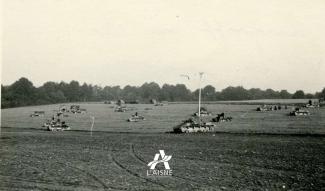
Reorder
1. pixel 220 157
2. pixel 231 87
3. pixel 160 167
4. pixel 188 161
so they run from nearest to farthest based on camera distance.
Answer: pixel 160 167 → pixel 188 161 → pixel 220 157 → pixel 231 87

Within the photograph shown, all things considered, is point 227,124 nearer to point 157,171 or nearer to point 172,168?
point 172,168

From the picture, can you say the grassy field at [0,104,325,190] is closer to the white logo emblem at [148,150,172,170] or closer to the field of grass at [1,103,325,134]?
the white logo emblem at [148,150,172,170]

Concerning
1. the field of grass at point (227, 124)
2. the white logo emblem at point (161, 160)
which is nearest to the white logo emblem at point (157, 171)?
Answer: the white logo emblem at point (161, 160)

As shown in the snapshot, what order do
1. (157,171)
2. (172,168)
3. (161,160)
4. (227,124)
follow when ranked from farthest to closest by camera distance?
(227,124)
(161,160)
(172,168)
(157,171)

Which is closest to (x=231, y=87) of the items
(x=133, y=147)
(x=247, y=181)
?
(x=133, y=147)

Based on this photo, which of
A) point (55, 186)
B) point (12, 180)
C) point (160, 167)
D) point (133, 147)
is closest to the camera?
point (55, 186)

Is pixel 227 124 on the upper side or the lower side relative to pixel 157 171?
lower

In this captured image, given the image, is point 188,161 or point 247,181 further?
point 188,161

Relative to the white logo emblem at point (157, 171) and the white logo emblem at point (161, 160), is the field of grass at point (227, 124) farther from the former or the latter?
the white logo emblem at point (157, 171)

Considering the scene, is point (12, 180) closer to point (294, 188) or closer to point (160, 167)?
point (160, 167)

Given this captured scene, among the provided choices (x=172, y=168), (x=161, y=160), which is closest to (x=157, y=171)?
(x=172, y=168)

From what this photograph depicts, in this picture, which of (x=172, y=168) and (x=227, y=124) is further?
(x=227, y=124)
